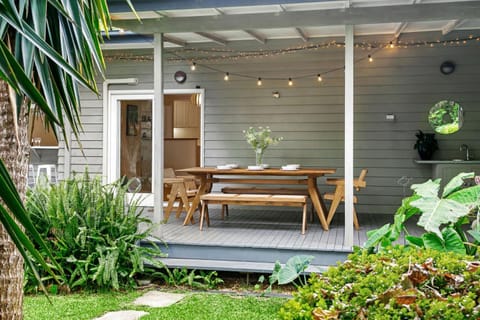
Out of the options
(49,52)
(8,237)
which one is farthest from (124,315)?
(49,52)

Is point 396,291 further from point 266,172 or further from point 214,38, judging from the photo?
point 214,38

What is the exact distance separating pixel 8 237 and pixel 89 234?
2.68 metres

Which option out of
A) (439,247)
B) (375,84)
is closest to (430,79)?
(375,84)

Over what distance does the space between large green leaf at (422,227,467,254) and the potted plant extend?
4668mm

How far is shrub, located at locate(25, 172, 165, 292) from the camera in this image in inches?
205

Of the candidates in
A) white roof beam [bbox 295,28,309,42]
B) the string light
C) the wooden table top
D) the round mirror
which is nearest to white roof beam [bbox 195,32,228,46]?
the string light

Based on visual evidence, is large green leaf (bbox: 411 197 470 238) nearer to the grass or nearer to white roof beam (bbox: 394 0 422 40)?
the grass

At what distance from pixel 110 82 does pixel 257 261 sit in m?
4.77

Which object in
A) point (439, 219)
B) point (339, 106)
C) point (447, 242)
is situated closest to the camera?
point (447, 242)

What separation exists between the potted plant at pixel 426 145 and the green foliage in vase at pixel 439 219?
13.1ft

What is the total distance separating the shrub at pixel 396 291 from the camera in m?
1.89

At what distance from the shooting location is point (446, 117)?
7.52 meters

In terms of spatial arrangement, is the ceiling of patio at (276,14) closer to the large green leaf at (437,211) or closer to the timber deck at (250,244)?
the timber deck at (250,244)

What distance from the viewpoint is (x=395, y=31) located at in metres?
7.22
